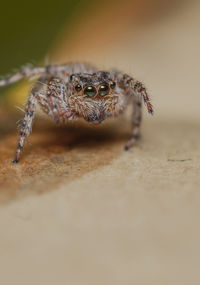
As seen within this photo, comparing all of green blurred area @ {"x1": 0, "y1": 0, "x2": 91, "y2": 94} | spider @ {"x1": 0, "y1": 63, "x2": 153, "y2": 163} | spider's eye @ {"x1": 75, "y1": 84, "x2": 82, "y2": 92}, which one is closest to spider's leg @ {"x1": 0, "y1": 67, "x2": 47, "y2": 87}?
spider @ {"x1": 0, "y1": 63, "x2": 153, "y2": 163}

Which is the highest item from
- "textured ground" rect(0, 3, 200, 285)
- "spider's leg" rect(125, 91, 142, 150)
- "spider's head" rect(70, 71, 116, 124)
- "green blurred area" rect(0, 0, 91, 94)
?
"green blurred area" rect(0, 0, 91, 94)

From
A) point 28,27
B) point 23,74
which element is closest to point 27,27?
point 28,27

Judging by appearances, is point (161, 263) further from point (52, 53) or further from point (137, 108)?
point (52, 53)

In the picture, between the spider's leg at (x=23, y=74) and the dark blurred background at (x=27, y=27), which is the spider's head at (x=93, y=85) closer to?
the spider's leg at (x=23, y=74)

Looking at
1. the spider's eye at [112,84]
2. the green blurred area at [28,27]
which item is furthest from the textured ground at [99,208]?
the green blurred area at [28,27]

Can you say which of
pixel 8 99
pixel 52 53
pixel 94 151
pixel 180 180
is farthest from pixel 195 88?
pixel 180 180

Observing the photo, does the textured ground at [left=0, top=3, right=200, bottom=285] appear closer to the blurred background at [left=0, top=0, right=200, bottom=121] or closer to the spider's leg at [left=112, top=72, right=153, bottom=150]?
the spider's leg at [left=112, top=72, right=153, bottom=150]

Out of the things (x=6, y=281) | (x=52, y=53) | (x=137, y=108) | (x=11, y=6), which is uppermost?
(x=11, y=6)
